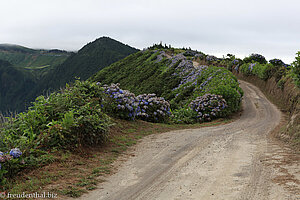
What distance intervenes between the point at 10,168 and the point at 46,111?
8.13 feet

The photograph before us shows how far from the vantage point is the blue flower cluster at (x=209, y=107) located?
1391cm

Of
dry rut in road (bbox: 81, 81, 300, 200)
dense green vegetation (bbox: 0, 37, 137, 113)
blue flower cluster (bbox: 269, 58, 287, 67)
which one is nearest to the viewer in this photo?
dry rut in road (bbox: 81, 81, 300, 200)

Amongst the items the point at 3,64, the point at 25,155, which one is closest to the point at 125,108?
the point at 25,155

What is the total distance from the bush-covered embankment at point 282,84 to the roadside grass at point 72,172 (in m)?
4.75

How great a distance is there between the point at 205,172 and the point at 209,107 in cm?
973

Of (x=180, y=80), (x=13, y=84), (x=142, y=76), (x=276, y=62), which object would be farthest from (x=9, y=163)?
(x=13, y=84)

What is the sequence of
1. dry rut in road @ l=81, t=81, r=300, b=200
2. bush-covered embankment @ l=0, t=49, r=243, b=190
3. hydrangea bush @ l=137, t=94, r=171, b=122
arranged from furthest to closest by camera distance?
1. hydrangea bush @ l=137, t=94, r=171, b=122
2. bush-covered embankment @ l=0, t=49, r=243, b=190
3. dry rut in road @ l=81, t=81, r=300, b=200

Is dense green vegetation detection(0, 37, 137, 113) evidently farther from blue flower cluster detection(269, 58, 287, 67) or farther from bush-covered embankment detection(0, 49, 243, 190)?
bush-covered embankment detection(0, 49, 243, 190)

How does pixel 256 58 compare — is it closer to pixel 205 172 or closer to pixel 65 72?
pixel 205 172

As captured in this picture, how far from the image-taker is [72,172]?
16.0ft

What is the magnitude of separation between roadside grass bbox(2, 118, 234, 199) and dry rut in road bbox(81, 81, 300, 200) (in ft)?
0.94

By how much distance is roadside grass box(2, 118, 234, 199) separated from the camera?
13.4ft

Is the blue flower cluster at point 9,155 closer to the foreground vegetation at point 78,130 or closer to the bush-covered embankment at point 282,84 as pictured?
the foreground vegetation at point 78,130

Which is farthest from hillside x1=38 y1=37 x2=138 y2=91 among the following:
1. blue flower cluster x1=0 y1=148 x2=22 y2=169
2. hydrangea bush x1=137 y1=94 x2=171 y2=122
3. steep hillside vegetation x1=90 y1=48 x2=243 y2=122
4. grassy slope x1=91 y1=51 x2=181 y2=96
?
blue flower cluster x1=0 y1=148 x2=22 y2=169
